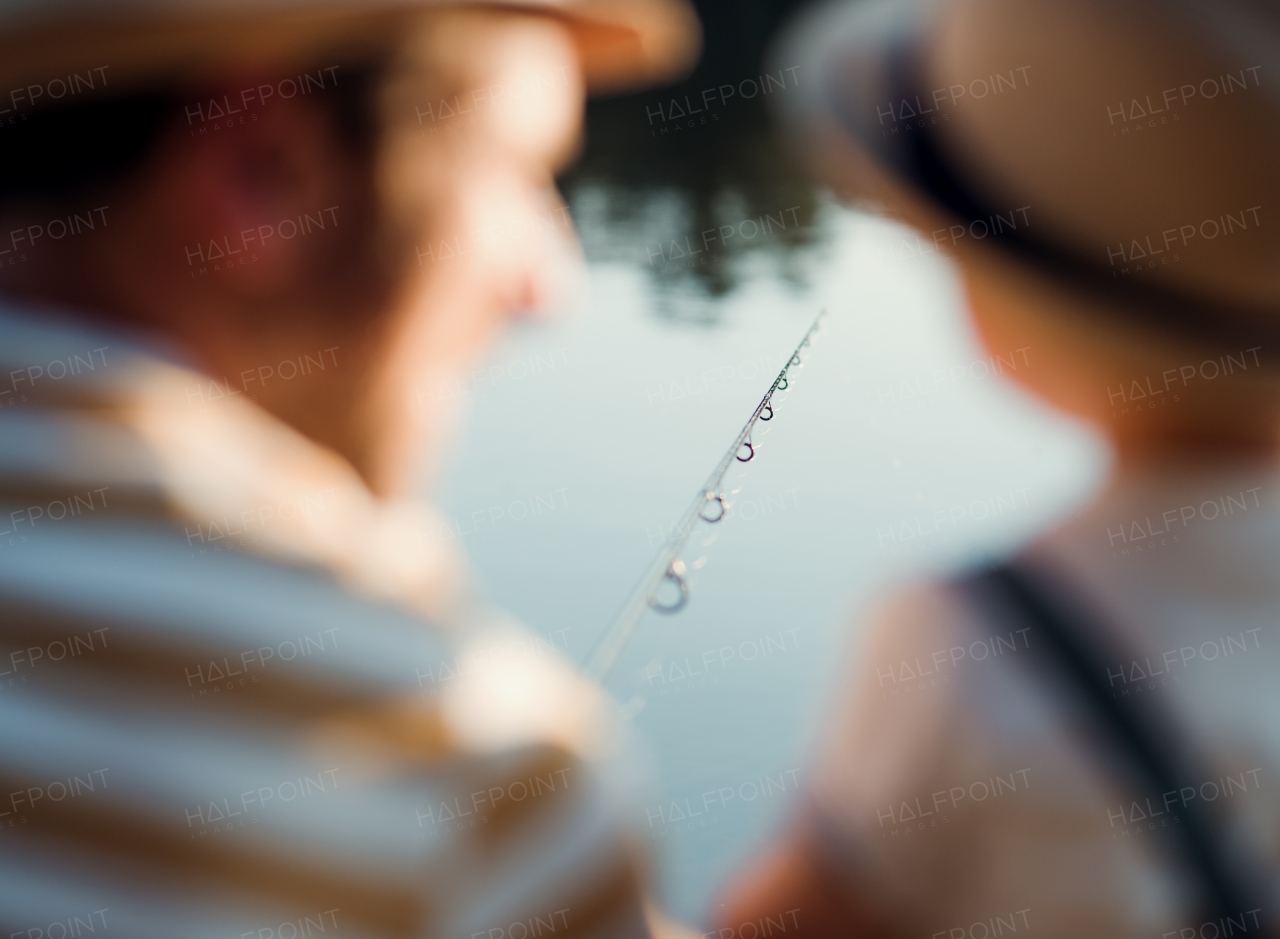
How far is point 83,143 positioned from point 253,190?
68 millimetres

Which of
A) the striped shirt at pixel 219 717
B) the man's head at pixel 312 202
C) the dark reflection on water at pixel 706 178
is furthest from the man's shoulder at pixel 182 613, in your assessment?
the dark reflection on water at pixel 706 178

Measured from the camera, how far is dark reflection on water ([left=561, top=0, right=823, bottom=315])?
1.75 meters

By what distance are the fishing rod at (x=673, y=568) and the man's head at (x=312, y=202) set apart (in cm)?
19

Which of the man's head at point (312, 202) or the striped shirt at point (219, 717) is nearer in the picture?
the striped shirt at point (219, 717)

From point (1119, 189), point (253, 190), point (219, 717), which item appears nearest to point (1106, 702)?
point (1119, 189)

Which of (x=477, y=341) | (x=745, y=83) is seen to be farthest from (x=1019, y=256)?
(x=745, y=83)

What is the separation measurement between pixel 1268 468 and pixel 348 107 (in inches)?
17.0

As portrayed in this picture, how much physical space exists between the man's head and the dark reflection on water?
0.17 metres

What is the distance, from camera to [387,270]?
0.53 meters

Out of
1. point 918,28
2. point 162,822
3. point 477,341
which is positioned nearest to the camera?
point 162,822

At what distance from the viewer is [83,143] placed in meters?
0.45

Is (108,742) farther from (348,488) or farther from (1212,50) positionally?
(1212,50)

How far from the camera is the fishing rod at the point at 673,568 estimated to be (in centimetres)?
44

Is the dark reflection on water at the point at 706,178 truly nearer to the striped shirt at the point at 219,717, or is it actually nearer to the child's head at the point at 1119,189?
the child's head at the point at 1119,189
